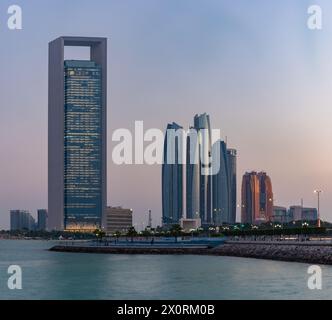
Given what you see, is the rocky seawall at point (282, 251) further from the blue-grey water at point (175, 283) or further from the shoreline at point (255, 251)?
the blue-grey water at point (175, 283)

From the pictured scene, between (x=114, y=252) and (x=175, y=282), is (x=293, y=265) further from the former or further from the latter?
(x=114, y=252)

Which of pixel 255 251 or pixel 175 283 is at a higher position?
pixel 175 283

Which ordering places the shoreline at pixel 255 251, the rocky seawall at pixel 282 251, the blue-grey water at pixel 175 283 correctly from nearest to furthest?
the blue-grey water at pixel 175 283, the rocky seawall at pixel 282 251, the shoreline at pixel 255 251

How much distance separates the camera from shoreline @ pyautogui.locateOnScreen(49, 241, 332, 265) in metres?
92.9

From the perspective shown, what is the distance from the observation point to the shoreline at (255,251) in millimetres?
92938

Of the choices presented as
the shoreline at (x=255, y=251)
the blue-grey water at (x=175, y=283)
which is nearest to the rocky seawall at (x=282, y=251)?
the shoreline at (x=255, y=251)

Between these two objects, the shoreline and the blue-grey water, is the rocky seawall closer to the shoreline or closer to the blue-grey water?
the shoreline

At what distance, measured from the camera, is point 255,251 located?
11531cm

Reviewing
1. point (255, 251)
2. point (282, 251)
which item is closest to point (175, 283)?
point (282, 251)

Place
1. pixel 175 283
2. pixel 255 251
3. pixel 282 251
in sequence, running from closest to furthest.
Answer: pixel 175 283 → pixel 282 251 → pixel 255 251

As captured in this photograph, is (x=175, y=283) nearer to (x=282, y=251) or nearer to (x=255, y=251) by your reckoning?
(x=282, y=251)

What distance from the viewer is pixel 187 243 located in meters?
153
